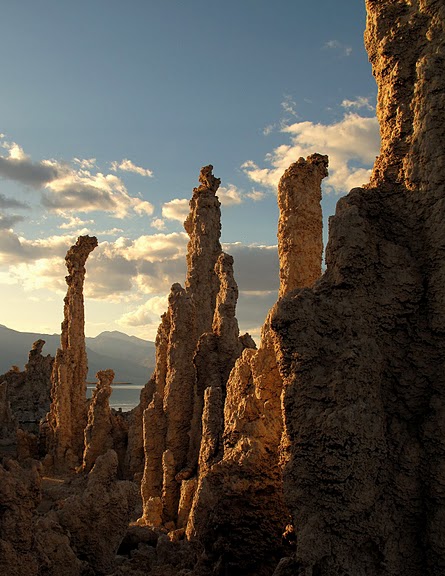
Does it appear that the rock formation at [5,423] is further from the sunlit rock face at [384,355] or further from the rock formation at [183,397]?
the sunlit rock face at [384,355]

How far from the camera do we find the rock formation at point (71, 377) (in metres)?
25.6

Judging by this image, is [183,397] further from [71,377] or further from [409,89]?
[71,377]

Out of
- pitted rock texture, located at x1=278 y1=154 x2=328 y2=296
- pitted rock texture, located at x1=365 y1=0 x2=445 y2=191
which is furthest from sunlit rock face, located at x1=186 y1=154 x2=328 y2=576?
pitted rock texture, located at x1=278 y1=154 x2=328 y2=296

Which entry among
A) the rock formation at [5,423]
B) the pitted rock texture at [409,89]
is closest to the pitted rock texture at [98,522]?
the pitted rock texture at [409,89]

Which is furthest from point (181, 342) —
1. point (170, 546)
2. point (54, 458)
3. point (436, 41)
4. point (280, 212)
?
point (54, 458)

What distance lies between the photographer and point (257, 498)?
693 centimetres

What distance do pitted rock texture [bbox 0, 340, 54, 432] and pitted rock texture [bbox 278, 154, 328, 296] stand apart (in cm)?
3270

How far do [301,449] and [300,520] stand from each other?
0.65 metres

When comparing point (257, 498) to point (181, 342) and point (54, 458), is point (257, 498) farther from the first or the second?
point (54, 458)

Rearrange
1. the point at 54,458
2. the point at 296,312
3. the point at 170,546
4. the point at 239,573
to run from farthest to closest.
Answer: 1. the point at 54,458
2. the point at 170,546
3. the point at 239,573
4. the point at 296,312

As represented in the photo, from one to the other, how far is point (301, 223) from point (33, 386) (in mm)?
34744

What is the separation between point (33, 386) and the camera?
133 ft

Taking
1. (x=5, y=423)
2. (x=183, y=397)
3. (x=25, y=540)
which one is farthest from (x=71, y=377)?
(x=25, y=540)

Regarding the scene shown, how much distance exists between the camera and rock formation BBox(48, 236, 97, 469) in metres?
25.6
